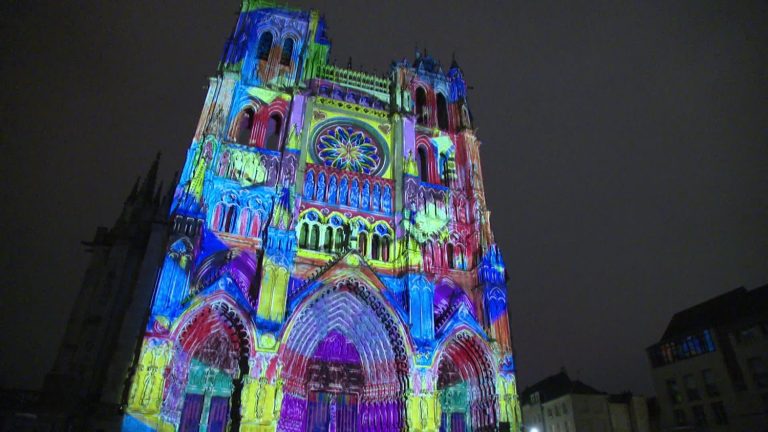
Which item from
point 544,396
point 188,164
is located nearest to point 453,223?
point 188,164

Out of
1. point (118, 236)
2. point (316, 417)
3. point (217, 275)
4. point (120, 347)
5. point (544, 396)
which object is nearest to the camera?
point (120, 347)

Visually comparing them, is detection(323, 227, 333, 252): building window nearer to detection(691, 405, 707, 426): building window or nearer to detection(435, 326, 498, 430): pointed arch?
detection(435, 326, 498, 430): pointed arch

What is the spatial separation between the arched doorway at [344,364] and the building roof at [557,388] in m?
23.5

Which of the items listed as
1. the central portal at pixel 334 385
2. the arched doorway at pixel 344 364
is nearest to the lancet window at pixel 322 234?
the arched doorway at pixel 344 364

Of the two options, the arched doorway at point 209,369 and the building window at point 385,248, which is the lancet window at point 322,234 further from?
the arched doorway at point 209,369

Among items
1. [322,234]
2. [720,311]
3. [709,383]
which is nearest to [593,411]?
[709,383]

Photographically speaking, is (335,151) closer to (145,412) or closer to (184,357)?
(184,357)

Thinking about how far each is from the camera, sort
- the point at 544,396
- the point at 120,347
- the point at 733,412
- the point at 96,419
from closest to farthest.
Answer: the point at 96,419
the point at 120,347
the point at 733,412
the point at 544,396

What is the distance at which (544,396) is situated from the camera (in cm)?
4250

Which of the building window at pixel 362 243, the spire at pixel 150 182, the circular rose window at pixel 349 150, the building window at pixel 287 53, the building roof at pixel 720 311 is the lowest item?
the building roof at pixel 720 311

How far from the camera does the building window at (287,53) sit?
29.3 metres

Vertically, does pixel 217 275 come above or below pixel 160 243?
below

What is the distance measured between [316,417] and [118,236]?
12.5 meters

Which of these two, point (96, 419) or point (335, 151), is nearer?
point (96, 419)
